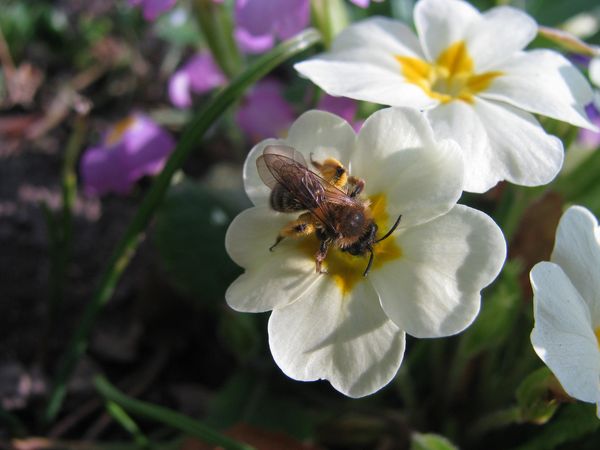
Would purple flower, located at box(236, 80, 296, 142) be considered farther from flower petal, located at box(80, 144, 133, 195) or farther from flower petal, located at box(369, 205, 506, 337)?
flower petal, located at box(369, 205, 506, 337)

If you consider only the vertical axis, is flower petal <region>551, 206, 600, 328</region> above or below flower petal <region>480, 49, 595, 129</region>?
below

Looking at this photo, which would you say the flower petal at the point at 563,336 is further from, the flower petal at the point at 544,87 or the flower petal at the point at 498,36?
the flower petal at the point at 498,36

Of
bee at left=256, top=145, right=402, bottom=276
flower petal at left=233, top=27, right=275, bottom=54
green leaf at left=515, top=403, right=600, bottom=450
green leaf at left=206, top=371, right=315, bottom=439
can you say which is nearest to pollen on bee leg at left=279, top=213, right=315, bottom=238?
bee at left=256, top=145, right=402, bottom=276

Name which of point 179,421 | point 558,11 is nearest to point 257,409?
point 179,421

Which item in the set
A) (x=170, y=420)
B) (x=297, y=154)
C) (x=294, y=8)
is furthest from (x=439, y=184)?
(x=294, y=8)

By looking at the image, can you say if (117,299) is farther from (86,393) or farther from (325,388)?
(325,388)

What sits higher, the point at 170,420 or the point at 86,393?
the point at 170,420

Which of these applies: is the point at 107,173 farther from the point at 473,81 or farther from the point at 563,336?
the point at 563,336
